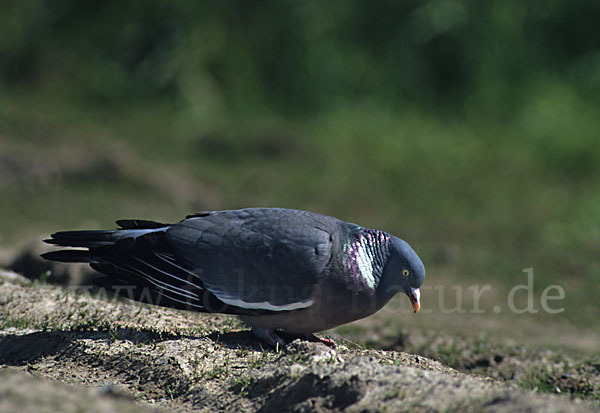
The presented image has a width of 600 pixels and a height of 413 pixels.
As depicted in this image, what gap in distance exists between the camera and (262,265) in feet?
13.0

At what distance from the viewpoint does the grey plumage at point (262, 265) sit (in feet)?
12.8

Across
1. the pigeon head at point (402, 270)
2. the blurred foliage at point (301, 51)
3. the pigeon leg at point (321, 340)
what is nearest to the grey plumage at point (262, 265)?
the pigeon head at point (402, 270)

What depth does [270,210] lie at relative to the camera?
418cm

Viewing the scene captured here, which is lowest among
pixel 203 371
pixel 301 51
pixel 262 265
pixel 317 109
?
pixel 203 371

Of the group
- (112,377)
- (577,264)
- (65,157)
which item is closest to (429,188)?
(577,264)

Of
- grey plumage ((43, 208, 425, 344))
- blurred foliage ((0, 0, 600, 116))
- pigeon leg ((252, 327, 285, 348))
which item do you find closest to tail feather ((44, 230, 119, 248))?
grey plumage ((43, 208, 425, 344))

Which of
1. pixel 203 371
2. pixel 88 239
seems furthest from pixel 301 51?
pixel 203 371

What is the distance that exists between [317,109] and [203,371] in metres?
8.32

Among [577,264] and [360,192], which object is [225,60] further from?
[577,264]

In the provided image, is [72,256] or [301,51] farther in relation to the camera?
[301,51]

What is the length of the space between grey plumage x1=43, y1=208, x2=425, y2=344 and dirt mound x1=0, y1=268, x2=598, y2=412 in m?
0.21

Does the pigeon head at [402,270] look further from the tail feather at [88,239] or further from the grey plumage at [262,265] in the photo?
the tail feather at [88,239]

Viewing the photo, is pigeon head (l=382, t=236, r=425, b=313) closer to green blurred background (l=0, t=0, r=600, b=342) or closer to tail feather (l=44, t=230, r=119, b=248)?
tail feather (l=44, t=230, r=119, b=248)

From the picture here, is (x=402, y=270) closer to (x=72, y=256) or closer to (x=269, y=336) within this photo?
(x=269, y=336)
